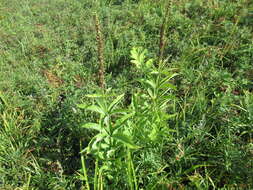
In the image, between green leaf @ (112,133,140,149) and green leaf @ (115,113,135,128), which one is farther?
green leaf @ (115,113,135,128)

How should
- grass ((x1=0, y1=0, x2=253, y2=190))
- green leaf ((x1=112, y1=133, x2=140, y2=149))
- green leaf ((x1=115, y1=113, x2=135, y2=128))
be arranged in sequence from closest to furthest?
1. green leaf ((x1=112, y1=133, x2=140, y2=149))
2. green leaf ((x1=115, y1=113, x2=135, y2=128))
3. grass ((x1=0, y1=0, x2=253, y2=190))

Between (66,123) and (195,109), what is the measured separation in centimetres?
171

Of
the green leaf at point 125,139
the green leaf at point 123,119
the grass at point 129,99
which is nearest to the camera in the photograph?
the green leaf at point 125,139

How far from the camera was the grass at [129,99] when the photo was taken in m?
1.85

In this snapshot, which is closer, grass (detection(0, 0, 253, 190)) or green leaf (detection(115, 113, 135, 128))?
green leaf (detection(115, 113, 135, 128))

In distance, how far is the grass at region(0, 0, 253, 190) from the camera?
6.08ft

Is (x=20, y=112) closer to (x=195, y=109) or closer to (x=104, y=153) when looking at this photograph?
(x=104, y=153)

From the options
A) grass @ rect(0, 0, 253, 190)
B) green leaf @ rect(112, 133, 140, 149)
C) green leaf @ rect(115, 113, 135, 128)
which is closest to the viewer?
green leaf @ rect(112, 133, 140, 149)

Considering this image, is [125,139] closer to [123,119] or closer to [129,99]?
[123,119]

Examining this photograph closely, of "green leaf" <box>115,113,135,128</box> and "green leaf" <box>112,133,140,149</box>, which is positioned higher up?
"green leaf" <box>115,113,135,128</box>

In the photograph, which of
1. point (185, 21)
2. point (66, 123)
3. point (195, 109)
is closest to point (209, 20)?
point (185, 21)

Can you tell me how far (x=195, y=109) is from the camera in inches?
101

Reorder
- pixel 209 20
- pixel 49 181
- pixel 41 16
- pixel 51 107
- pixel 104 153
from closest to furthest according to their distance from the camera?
1. pixel 104 153
2. pixel 49 181
3. pixel 51 107
4. pixel 209 20
5. pixel 41 16

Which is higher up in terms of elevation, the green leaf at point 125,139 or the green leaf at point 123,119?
the green leaf at point 123,119
